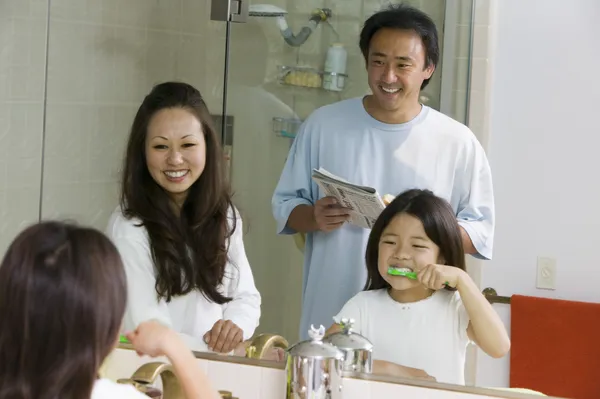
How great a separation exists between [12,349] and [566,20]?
95 cm

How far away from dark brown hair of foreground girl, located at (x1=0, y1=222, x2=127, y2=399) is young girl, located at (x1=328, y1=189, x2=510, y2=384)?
60cm

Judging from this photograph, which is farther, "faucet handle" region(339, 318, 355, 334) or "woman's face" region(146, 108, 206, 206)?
"woman's face" region(146, 108, 206, 206)

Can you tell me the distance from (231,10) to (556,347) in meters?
0.84

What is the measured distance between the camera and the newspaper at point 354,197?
162cm

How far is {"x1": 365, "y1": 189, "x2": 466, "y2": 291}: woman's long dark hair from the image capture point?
1.58m

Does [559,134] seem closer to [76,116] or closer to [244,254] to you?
[244,254]

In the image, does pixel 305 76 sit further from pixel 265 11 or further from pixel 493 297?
pixel 493 297

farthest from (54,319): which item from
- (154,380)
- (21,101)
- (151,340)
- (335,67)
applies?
(21,101)

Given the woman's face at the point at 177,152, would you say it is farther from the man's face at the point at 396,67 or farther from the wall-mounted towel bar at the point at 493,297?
the wall-mounted towel bar at the point at 493,297

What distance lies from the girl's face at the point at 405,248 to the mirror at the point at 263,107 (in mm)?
78

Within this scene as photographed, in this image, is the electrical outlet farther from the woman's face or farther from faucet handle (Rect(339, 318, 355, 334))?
the woman's face

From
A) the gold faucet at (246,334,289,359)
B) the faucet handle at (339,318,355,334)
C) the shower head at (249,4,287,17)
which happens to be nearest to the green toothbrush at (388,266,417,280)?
the faucet handle at (339,318,355,334)

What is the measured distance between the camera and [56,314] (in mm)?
1104

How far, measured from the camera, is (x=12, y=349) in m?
1.12
